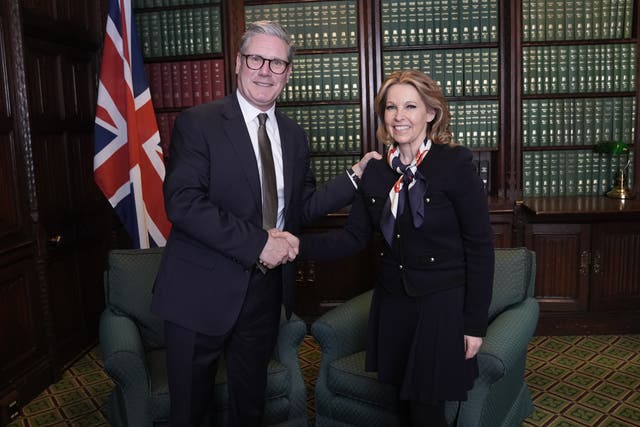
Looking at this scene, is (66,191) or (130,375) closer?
(130,375)

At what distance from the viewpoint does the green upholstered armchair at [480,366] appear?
2.16 metres

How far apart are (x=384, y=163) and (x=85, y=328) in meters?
2.60

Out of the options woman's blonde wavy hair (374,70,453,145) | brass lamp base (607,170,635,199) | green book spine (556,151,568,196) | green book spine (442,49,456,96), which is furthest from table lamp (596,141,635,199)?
woman's blonde wavy hair (374,70,453,145)

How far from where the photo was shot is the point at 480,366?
7.00 feet

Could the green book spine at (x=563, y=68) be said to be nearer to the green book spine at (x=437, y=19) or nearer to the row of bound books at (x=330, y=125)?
the green book spine at (x=437, y=19)

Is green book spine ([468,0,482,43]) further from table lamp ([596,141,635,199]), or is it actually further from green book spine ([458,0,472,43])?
table lamp ([596,141,635,199])

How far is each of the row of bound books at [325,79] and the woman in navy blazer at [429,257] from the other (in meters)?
2.27

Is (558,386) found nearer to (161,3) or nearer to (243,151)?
(243,151)

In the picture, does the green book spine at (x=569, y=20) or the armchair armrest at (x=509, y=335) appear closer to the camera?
the armchair armrest at (x=509, y=335)

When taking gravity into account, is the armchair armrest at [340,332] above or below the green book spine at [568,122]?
below

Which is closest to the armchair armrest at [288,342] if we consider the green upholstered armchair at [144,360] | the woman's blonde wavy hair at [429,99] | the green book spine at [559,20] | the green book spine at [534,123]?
the green upholstered armchair at [144,360]

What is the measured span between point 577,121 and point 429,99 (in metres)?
2.65

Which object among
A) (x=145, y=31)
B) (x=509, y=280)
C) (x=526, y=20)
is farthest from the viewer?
(x=145, y=31)

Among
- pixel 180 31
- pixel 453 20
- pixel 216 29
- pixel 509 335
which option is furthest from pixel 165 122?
pixel 509 335
